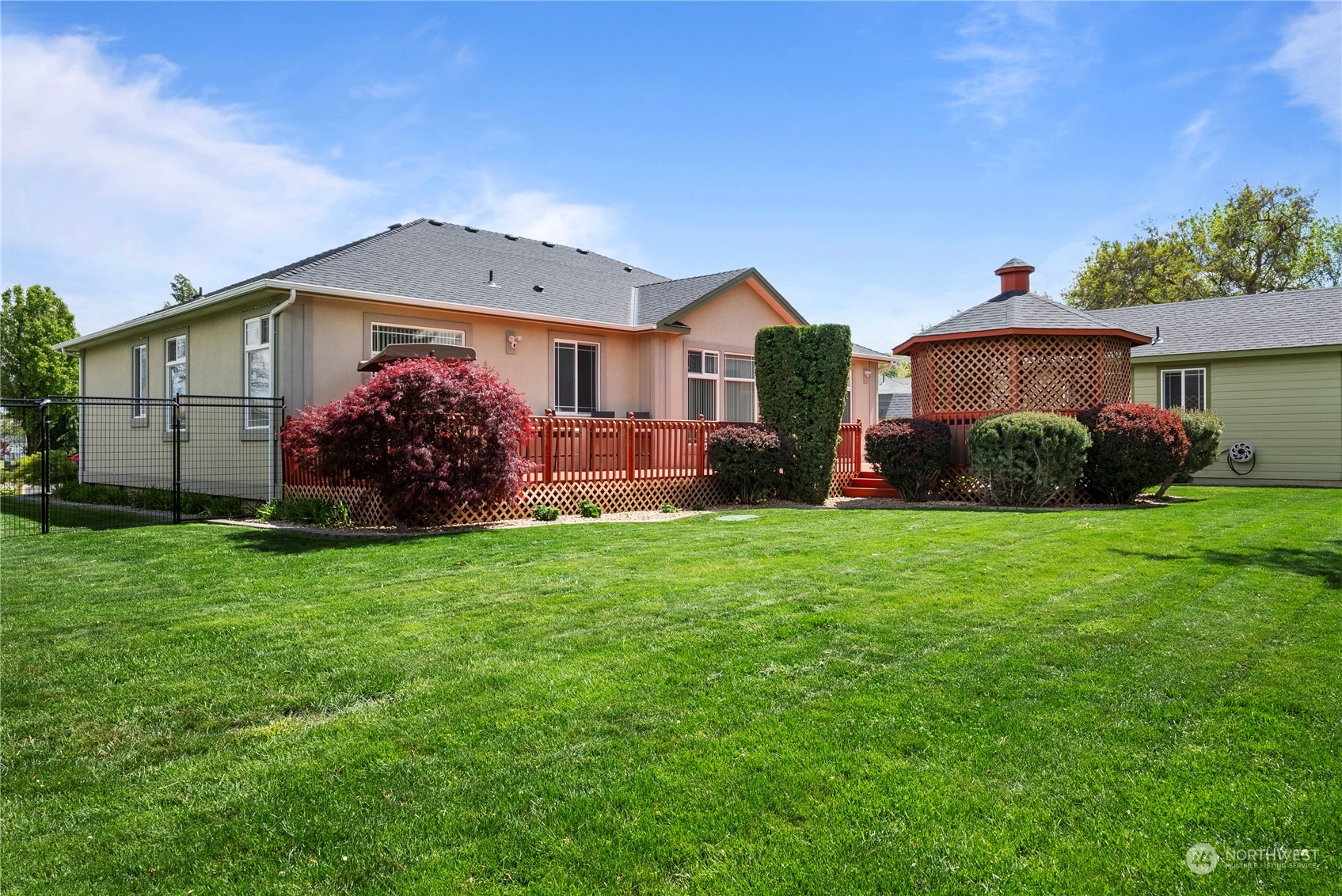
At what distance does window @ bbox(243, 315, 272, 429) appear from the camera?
42.2 ft

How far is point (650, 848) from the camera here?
101 inches

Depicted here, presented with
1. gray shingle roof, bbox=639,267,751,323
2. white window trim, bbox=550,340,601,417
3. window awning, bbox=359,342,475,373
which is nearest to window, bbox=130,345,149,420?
window awning, bbox=359,342,475,373

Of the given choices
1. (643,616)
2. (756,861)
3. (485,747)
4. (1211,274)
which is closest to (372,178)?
(643,616)

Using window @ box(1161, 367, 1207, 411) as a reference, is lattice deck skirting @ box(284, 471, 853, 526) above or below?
below

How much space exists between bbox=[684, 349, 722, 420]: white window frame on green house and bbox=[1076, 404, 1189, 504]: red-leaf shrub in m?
7.37

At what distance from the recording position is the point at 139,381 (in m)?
17.4

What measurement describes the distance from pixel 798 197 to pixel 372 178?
9259mm

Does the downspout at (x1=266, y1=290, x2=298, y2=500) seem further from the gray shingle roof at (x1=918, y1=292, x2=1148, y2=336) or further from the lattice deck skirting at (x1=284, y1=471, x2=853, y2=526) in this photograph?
the gray shingle roof at (x1=918, y1=292, x2=1148, y2=336)

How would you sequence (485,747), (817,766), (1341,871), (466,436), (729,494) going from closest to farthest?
(1341,871) → (817,766) → (485,747) → (466,436) → (729,494)

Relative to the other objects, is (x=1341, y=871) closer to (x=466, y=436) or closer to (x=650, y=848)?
(x=650, y=848)

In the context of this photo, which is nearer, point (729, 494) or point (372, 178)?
point (729, 494)

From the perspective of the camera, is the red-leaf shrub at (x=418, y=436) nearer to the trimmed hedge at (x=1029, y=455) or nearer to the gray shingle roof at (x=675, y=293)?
the gray shingle roof at (x=675, y=293)

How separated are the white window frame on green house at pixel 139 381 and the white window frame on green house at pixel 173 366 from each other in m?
1.06

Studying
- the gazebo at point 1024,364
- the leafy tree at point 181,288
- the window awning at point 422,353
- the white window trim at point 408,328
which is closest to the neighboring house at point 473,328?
the white window trim at point 408,328
